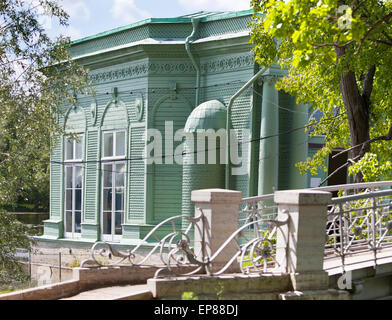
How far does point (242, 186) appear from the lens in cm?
1917

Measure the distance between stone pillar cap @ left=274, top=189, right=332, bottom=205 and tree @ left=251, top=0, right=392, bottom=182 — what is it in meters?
2.21

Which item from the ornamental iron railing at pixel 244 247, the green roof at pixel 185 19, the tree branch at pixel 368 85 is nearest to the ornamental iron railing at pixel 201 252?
the ornamental iron railing at pixel 244 247

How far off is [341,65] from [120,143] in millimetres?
10371

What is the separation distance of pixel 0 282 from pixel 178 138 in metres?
6.72

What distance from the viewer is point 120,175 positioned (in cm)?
2202

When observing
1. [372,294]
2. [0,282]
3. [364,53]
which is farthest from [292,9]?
[0,282]

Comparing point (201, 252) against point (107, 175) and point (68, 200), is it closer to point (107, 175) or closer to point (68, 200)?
point (107, 175)

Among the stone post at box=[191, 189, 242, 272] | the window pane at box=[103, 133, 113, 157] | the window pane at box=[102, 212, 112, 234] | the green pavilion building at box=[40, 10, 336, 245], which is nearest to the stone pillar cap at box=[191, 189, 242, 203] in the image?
the stone post at box=[191, 189, 242, 272]

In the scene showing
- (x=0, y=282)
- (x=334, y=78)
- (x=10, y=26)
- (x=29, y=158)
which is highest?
(x=10, y=26)

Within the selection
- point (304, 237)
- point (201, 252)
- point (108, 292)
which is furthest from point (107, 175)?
point (304, 237)

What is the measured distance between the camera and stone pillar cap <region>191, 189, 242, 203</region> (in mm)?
10008
